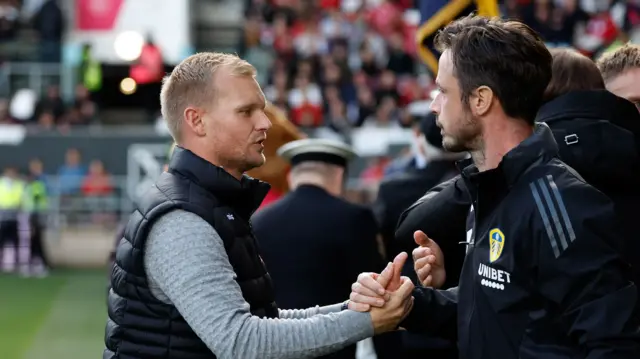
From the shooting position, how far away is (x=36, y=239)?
1850 cm

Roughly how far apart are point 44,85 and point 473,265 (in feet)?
62.4

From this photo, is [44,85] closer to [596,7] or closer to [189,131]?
[596,7]

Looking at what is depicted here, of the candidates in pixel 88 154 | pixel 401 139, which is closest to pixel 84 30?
pixel 88 154

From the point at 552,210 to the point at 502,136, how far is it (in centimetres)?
33

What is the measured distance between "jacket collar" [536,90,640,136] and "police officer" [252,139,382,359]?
2055mm

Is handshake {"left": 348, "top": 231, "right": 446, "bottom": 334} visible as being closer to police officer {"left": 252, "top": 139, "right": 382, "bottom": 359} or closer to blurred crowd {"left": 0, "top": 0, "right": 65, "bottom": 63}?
police officer {"left": 252, "top": 139, "right": 382, "bottom": 359}

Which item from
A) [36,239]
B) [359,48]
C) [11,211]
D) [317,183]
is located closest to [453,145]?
[317,183]

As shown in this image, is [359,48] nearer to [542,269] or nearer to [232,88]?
[232,88]

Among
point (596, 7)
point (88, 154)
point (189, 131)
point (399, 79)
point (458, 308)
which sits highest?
point (189, 131)

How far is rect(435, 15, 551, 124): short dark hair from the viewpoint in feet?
10.2

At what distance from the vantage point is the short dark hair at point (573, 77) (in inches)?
154

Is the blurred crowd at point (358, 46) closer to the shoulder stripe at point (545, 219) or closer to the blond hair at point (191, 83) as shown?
the blond hair at point (191, 83)

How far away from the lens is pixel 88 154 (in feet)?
63.7

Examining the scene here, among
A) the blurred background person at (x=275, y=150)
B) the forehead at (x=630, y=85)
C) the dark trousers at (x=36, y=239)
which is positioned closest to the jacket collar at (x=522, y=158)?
the forehead at (x=630, y=85)
